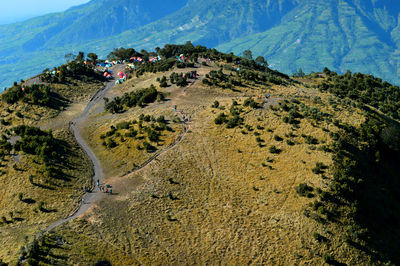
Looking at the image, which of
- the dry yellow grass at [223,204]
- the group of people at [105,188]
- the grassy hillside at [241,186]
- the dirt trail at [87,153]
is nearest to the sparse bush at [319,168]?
the grassy hillside at [241,186]

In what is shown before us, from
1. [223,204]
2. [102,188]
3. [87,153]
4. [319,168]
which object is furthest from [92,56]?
[319,168]

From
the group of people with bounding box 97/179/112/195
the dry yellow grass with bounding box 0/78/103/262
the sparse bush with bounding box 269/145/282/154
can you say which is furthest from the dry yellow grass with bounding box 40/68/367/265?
the dry yellow grass with bounding box 0/78/103/262

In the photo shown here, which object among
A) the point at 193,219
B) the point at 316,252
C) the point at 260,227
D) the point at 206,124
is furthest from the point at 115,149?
the point at 316,252

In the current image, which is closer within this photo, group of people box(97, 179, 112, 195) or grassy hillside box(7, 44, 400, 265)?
grassy hillside box(7, 44, 400, 265)

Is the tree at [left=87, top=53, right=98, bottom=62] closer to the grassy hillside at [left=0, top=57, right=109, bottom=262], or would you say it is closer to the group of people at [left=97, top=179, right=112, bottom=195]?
the grassy hillside at [left=0, top=57, right=109, bottom=262]

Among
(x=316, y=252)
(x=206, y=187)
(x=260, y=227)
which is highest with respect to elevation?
(x=206, y=187)

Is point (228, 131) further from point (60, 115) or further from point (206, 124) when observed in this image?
point (60, 115)

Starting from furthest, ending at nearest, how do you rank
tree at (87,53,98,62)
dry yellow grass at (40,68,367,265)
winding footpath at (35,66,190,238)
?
tree at (87,53,98,62)
winding footpath at (35,66,190,238)
dry yellow grass at (40,68,367,265)

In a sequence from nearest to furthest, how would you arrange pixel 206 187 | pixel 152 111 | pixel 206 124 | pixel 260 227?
1. pixel 260 227
2. pixel 206 187
3. pixel 206 124
4. pixel 152 111
